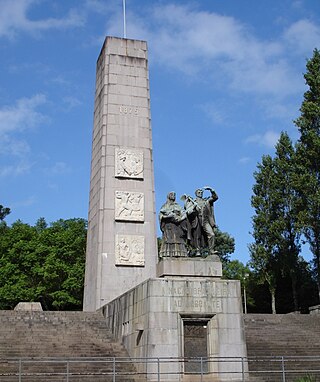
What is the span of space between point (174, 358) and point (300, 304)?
2459 centimetres

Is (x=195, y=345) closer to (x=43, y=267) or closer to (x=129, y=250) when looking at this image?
(x=129, y=250)

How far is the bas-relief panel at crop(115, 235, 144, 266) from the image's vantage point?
2414cm

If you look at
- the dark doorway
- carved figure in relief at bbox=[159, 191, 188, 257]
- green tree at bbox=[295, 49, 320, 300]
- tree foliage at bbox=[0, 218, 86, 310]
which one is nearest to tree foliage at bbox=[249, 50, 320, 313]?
green tree at bbox=[295, 49, 320, 300]

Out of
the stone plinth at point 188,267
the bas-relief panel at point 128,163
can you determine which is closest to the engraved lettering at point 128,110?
the bas-relief panel at point 128,163

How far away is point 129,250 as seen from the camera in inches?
958

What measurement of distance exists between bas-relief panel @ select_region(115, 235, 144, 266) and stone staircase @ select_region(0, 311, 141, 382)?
11.0 ft

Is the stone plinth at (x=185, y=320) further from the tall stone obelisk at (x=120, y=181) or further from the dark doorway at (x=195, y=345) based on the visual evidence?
the tall stone obelisk at (x=120, y=181)

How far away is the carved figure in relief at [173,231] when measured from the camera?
16.7m

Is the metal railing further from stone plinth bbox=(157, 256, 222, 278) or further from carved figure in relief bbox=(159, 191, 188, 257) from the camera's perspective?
carved figure in relief bbox=(159, 191, 188, 257)

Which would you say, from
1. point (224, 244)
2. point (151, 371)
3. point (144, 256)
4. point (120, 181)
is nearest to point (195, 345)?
point (151, 371)

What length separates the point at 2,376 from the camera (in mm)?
14102

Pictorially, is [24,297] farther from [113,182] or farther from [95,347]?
[95,347]

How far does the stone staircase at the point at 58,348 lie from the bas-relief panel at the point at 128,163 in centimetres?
677

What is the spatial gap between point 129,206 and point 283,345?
962 centimetres
